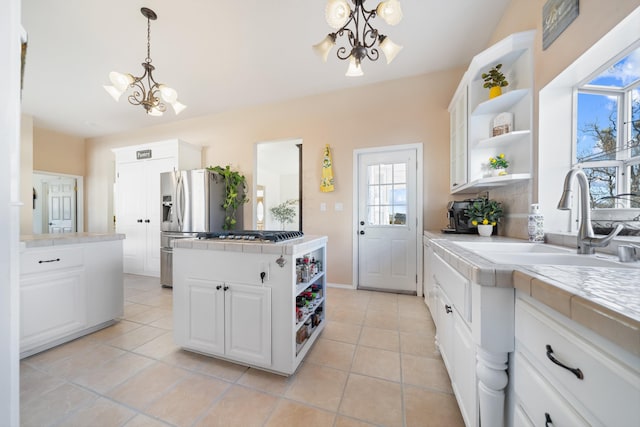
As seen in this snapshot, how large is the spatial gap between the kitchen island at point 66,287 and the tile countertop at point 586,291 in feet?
8.61

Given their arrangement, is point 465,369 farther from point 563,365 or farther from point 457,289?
point 563,365

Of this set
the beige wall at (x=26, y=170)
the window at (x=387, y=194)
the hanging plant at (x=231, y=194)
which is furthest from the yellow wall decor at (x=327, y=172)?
the beige wall at (x=26, y=170)

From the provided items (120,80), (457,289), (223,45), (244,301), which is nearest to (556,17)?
(457,289)

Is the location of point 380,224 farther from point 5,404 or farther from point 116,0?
point 116,0

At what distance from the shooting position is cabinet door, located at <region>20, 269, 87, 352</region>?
168cm

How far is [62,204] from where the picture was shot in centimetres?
525

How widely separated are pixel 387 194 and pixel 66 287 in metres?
3.31

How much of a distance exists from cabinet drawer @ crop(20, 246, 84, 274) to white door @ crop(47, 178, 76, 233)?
4.74 meters

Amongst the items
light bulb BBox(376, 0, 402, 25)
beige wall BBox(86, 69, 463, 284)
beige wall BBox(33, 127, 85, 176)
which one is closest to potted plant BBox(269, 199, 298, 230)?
beige wall BBox(86, 69, 463, 284)

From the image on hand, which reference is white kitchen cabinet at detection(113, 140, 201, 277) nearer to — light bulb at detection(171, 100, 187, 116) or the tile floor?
light bulb at detection(171, 100, 187, 116)

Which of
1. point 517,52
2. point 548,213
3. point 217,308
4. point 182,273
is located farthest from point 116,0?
point 548,213

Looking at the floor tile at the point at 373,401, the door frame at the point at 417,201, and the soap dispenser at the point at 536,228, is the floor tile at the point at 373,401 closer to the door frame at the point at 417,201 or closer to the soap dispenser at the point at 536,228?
the soap dispenser at the point at 536,228

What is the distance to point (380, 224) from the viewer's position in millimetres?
3172

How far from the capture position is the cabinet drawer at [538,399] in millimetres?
547
